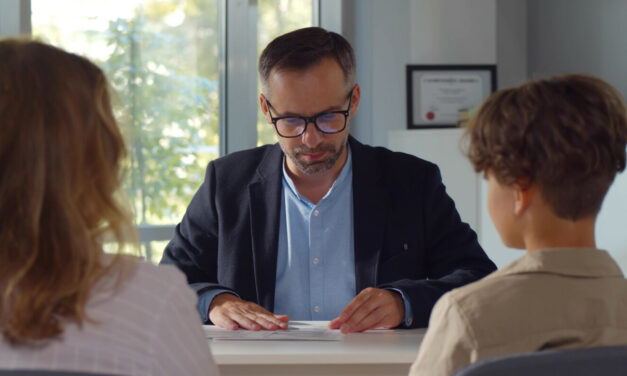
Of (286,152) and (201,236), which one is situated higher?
(286,152)

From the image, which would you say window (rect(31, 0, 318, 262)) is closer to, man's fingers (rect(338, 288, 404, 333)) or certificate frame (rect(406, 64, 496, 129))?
certificate frame (rect(406, 64, 496, 129))

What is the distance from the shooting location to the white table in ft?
4.85

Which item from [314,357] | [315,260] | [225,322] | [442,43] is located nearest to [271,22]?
[442,43]

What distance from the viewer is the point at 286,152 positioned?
2.13 meters

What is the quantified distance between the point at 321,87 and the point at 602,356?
1314 mm

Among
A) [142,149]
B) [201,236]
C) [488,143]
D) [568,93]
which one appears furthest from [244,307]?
[142,149]

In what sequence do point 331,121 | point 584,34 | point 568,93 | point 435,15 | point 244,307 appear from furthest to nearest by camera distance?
point 435,15
point 584,34
point 331,121
point 244,307
point 568,93

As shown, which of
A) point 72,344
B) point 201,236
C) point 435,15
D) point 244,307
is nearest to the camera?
point 72,344

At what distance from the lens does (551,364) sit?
2.97 ft

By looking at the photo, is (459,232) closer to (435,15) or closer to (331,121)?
(331,121)

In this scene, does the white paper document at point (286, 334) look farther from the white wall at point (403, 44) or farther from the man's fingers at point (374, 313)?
the white wall at point (403, 44)

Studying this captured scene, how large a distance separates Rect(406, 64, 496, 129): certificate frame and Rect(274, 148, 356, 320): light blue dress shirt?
192 centimetres

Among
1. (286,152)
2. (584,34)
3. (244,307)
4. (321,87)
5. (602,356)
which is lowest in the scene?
(244,307)

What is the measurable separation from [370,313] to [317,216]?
1.57ft
